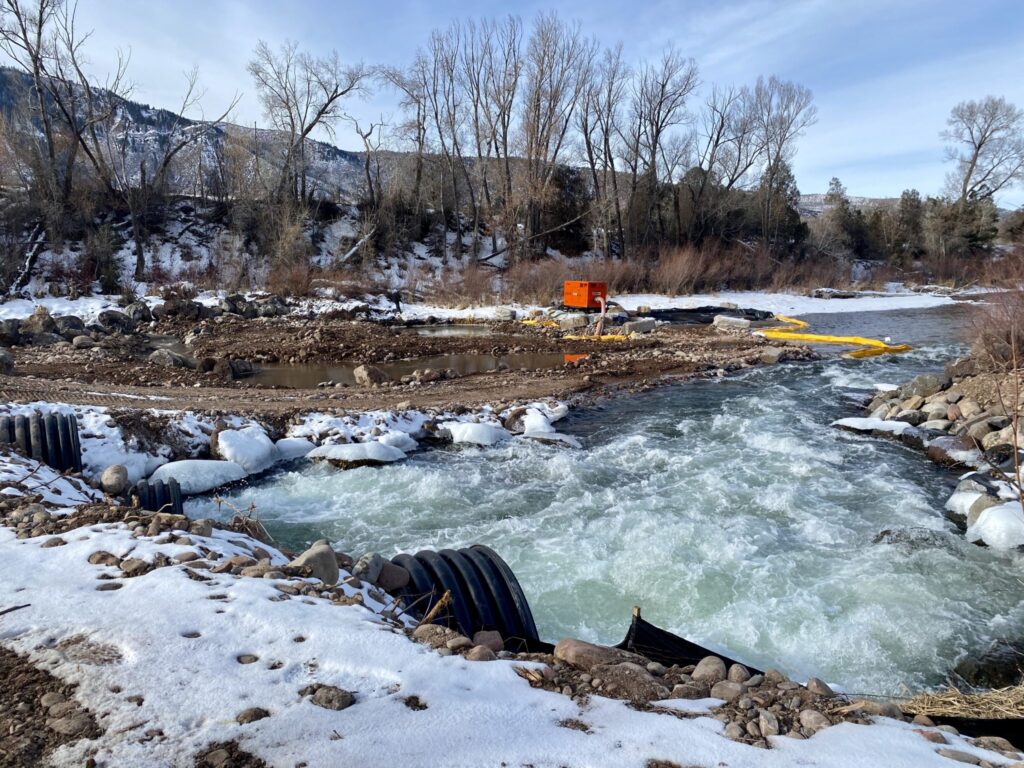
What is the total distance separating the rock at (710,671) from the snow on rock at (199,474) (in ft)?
19.0

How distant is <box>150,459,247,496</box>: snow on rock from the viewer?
686 centimetres

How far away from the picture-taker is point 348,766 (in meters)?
1.99

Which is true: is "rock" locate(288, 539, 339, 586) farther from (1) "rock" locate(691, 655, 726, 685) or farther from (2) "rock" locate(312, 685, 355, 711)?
(1) "rock" locate(691, 655, 726, 685)

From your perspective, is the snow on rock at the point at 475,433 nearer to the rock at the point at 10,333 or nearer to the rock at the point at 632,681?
the rock at the point at 632,681

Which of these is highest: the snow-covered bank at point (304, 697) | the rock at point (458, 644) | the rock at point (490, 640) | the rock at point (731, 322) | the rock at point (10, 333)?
the rock at point (10, 333)

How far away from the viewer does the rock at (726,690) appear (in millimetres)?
2691

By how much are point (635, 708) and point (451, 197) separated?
1427 inches

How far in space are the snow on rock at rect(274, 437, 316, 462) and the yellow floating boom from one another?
1335 centimetres

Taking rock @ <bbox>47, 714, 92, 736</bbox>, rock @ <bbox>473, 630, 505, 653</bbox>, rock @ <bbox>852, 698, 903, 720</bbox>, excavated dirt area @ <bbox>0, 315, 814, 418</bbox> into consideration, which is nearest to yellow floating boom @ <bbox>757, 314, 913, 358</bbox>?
excavated dirt area @ <bbox>0, 315, 814, 418</bbox>

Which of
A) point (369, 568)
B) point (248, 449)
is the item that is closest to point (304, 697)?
point (369, 568)

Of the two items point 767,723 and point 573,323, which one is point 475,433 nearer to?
point 767,723

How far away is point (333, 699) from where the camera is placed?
7.53 ft

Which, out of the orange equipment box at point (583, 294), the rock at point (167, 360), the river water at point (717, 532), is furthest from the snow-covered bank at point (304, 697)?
the orange equipment box at point (583, 294)

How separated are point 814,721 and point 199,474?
655cm
